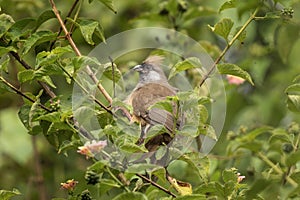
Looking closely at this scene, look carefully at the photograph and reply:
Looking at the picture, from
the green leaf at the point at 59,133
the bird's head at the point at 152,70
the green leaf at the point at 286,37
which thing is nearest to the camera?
the green leaf at the point at 59,133

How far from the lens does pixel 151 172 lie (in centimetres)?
279

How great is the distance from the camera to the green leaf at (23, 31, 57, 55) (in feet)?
10.1

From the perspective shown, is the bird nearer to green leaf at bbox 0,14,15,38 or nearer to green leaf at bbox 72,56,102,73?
green leaf at bbox 72,56,102,73

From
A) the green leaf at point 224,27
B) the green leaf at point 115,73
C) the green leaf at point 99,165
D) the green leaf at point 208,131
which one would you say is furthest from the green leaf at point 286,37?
the green leaf at point 99,165

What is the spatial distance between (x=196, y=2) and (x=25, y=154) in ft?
5.16

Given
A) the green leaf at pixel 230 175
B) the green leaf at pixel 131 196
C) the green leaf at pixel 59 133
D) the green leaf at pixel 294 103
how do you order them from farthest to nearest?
the green leaf at pixel 294 103 → the green leaf at pixel 59 133 → the green leaf at pixel 230 175 → the green leaf at pixel 131 196

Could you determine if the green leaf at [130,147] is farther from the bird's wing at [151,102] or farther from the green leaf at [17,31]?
the green leaf at [17,31]

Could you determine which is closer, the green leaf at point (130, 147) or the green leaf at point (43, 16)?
the green leaf at point (130, 147)

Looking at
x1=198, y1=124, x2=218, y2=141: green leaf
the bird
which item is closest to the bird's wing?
the bird

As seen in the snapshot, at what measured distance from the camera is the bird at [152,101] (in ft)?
10.1

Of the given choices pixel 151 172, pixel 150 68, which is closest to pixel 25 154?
pixel 150 68

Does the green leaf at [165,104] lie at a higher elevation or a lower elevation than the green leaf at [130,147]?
higher

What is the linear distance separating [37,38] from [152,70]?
1.69 meters

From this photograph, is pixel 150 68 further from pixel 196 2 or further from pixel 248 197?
pixel 248 197
